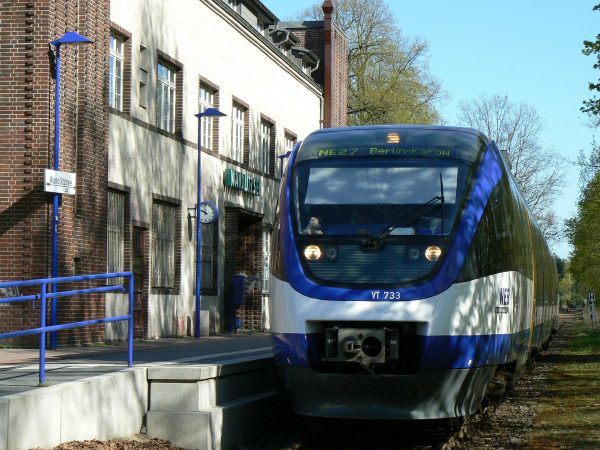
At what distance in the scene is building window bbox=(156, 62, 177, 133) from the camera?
2819 centimetres

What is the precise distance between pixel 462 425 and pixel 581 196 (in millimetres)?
45106

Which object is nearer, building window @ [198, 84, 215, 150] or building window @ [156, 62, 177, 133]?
building window @ [156, 62, 177, 133]

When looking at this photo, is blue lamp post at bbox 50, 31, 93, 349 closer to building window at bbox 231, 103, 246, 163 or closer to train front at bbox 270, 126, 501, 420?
train front at bbox 270, 126, 501, 420

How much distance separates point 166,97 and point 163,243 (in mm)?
3590

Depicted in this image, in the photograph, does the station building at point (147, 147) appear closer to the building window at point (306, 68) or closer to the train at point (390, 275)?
the building window at point (306, 68)

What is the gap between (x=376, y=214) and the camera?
1253 centimetres

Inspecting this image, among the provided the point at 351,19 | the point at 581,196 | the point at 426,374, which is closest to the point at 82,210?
the point at 426,374

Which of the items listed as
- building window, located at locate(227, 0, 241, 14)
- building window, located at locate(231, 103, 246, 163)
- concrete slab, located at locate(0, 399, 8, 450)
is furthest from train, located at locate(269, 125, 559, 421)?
building window, located at locate(227, 0, 241, 14)

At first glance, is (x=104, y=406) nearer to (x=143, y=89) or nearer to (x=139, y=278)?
(x=139, y=278)

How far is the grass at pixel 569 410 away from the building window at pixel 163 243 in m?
9.36

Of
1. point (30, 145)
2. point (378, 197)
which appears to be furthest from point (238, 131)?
Answer: point (378, 197)

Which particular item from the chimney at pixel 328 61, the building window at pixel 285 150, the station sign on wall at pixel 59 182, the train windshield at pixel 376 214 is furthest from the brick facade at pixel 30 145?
the chimney at pixel 328 61

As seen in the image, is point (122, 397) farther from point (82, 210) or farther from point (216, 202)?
point (216, 202)

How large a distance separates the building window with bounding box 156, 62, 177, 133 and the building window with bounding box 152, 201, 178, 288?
200 cm
